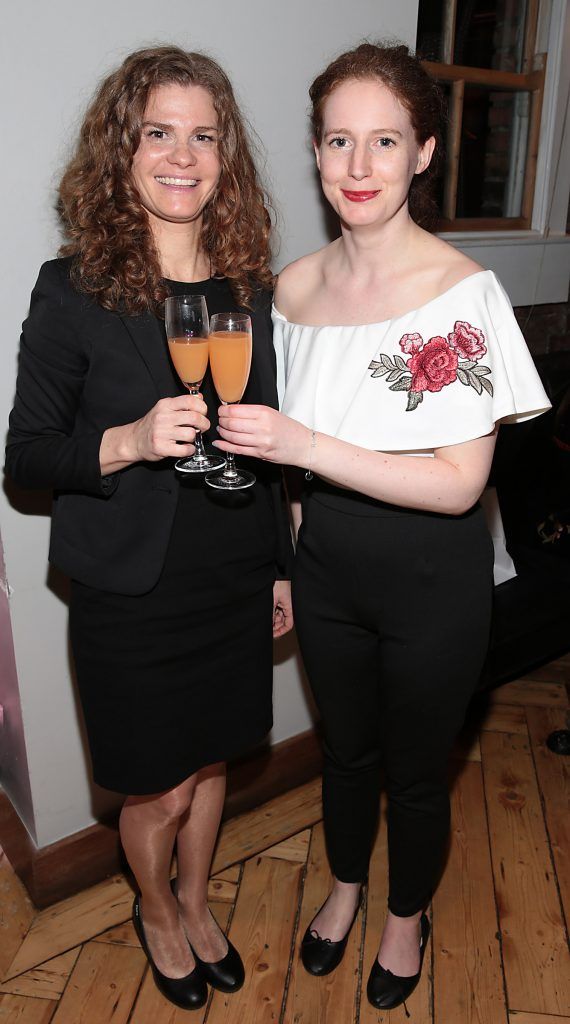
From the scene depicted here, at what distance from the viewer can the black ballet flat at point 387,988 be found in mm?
1823

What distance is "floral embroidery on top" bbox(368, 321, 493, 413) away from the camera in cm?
145

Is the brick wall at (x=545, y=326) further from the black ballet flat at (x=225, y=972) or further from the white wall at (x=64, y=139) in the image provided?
the black ballet flat at (x=225, y=972)

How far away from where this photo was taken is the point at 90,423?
5.17ft

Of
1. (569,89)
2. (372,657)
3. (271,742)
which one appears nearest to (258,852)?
(271,742)

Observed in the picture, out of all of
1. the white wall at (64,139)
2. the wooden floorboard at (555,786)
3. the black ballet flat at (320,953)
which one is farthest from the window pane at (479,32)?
the black ballet flat at (320,953)

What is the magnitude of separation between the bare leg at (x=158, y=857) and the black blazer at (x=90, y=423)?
18.8 inches

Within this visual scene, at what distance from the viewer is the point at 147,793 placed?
5.51 ft

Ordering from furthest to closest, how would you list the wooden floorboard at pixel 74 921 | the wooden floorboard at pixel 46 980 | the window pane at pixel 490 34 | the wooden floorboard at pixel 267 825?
the window pane at pixel 490 34, the wooden floorboard at pixel 267 825, the wooden floorboard at pixel 74 921, the wooden floorboard at pixel 46 980

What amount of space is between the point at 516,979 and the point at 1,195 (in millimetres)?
1920

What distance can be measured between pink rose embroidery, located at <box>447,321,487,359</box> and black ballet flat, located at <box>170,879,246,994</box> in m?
1.37

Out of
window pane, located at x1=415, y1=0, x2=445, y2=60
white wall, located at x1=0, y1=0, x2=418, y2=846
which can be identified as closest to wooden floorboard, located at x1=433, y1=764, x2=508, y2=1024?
white wall, located at x1=0, y1=0, x2=418, y2=846

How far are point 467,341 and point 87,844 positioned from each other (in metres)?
1.52

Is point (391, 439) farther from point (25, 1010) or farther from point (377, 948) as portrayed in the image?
point (25, 1010)

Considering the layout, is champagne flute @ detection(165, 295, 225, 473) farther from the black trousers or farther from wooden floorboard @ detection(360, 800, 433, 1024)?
wooden floorboard @ detection(360, 800, 433, 1024)
